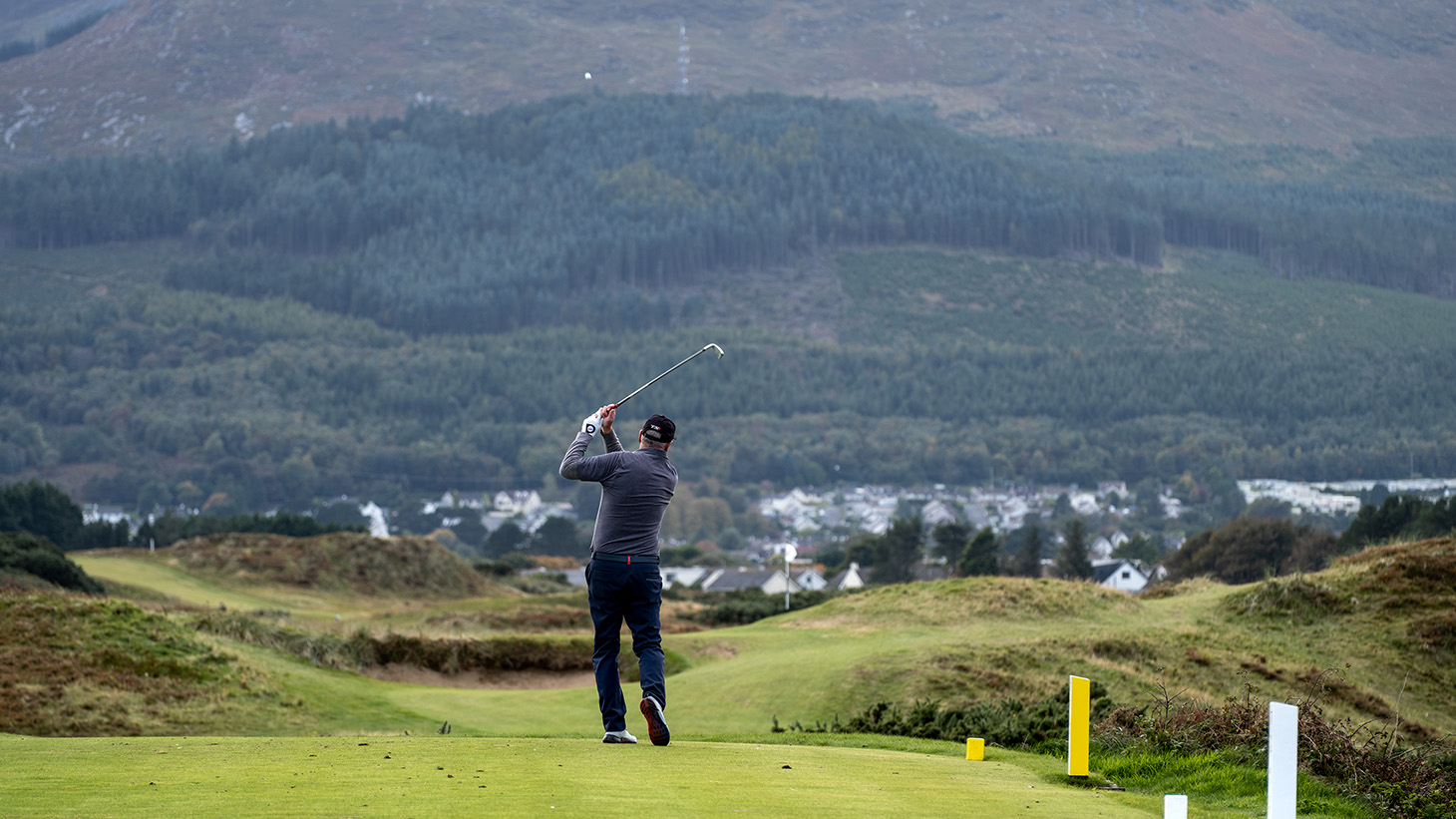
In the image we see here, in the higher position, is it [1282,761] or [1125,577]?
[1282,761]

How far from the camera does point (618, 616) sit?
37.5 ft

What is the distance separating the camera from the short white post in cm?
703

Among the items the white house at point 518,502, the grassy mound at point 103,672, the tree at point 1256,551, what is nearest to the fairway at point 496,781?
the grassy mound at point 103,672

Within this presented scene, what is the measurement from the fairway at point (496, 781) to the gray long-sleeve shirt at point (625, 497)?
151 cm

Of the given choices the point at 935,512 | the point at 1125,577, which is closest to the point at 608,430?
the point at 1125,577

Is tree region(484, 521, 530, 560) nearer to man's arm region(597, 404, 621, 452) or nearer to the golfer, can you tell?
man's arm region(597, 404, 621, 452)

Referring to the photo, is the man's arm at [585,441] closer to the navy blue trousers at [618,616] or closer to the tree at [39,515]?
the navy blue trousers at [618,616]

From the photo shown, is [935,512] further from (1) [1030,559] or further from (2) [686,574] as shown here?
(1) [1030,559]

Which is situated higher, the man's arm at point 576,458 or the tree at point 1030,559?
the man's arm at point 576,458

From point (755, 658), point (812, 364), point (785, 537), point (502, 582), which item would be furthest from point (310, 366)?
point (755, 658)

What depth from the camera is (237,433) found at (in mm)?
175625

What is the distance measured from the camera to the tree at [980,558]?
67.0m

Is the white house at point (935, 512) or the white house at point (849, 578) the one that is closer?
the white house at point (849, 578)

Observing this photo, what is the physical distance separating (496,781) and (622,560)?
2.47m
